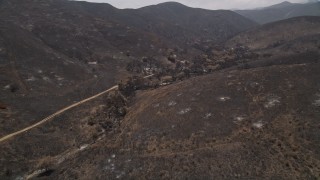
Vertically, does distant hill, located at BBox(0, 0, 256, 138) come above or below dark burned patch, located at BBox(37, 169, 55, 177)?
above

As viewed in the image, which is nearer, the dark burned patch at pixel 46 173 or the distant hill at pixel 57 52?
the dark burned patch at pixel 46 173

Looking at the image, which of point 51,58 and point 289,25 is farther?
point 289,25

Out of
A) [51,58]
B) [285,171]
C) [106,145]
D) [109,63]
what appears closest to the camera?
[285,171]

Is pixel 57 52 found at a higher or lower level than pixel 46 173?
higher

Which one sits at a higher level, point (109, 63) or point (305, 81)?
point (305, 81)

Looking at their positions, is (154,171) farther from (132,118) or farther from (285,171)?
(132,118)

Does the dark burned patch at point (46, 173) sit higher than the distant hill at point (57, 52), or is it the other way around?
the distant hill at point (57, 52)

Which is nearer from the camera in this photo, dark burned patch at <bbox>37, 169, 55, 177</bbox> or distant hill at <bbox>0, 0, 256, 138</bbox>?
dark burned patch at <bbox>37, 169, 55, 177</bbox>

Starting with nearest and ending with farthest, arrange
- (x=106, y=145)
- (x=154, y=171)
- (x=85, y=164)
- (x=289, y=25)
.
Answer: (x=154, y=171), (x=85, y=164), (x=106, y=145), (x=289, y=25)

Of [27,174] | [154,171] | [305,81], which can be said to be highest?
[305,81]

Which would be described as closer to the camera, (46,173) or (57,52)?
(46,173)

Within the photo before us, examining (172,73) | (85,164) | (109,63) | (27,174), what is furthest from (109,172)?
(109,63)
